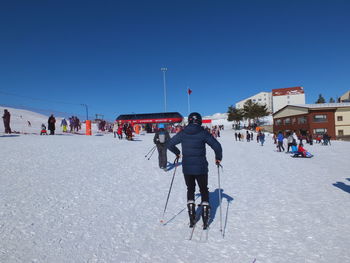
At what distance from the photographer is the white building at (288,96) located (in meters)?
89.4

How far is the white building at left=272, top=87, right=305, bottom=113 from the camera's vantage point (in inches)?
3521

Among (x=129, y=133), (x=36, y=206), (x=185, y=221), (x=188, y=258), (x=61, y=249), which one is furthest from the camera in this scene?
(x=129, y=133)

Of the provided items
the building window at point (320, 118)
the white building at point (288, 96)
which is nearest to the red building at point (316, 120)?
the building window at point (320, 118)

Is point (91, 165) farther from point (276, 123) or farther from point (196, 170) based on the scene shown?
point (276, 123)

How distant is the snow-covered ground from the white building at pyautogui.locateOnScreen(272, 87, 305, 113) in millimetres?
92654

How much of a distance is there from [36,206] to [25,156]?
6119mm

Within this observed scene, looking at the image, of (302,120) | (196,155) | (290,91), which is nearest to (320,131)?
(302,120)

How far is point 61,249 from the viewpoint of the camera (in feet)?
A: 10.6

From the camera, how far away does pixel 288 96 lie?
89438 mm

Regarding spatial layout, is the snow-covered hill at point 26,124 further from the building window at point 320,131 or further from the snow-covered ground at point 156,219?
the building window at point 320,131

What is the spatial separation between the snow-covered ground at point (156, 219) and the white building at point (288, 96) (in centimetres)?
A: 9265

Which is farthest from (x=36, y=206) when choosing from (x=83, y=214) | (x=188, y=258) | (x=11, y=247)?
(x=188, y=258)

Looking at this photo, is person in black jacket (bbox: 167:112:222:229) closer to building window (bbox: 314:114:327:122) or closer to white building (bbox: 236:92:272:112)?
building window (bbox: 314:114:327:122)

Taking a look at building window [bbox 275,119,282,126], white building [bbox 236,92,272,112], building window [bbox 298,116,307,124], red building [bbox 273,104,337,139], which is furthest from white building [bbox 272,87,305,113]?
red building [bbox 273,104,337,139]
